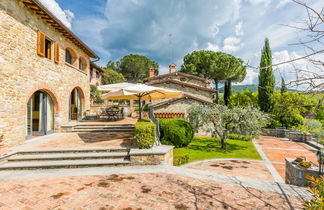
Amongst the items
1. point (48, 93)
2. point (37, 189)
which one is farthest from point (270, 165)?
point (48, 93)

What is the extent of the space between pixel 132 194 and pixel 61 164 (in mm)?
3228

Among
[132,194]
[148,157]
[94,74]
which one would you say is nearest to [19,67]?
[148,157]

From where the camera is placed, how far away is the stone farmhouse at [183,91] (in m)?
16.8

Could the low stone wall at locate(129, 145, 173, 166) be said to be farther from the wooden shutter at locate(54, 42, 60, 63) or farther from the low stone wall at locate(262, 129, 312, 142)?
the low stone wall at locate(262, 129, 312, 142)

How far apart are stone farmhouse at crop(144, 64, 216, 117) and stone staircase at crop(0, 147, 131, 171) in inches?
430

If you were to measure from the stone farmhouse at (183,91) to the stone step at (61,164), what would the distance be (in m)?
11.3

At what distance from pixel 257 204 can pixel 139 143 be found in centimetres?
404

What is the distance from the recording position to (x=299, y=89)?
219 centimetres

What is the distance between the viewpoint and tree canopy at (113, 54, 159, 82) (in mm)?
47656

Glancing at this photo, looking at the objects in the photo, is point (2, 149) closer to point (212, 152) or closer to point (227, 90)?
point (212, 152)

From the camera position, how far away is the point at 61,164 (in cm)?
534

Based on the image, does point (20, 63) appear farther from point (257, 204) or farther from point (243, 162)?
point (243, 162)

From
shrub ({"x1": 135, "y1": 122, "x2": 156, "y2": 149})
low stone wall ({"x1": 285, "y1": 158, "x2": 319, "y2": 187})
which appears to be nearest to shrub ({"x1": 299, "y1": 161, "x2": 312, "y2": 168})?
low stone wall ({"x1": 285, "y1": 158, "x2": 319, "y2": 187})

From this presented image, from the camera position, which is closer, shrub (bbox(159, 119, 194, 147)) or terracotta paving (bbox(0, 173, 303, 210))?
terracotta paving (bbox(0, 173, 303, 210))
